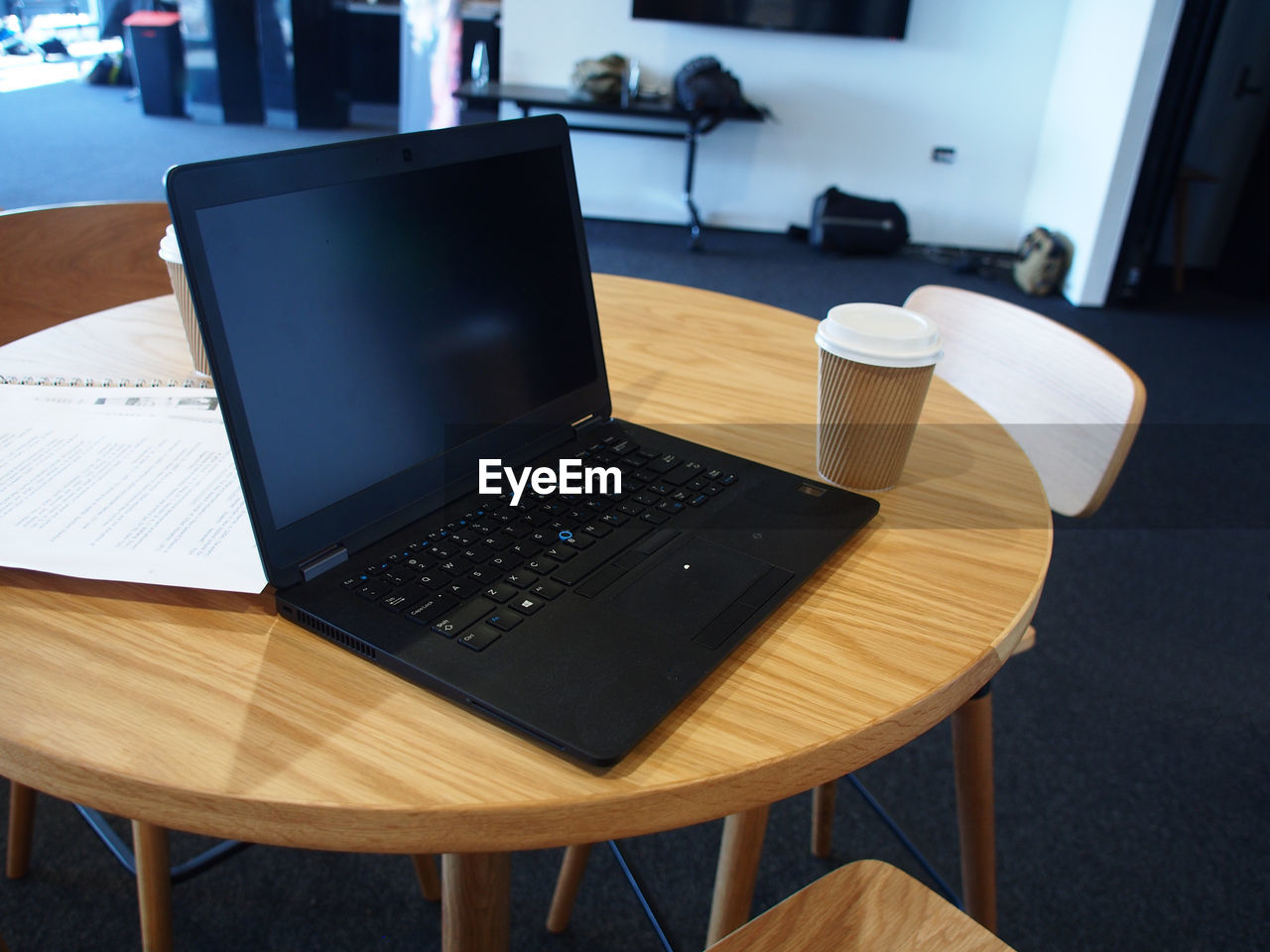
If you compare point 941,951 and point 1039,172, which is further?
point 1039,172

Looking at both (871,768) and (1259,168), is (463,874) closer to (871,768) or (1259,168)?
(871,768)

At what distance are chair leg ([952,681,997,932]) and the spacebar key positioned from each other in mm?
510

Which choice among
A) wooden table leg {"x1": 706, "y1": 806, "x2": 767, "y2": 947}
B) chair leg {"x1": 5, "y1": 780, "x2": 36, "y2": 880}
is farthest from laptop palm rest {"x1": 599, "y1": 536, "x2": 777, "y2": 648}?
chair leg {"x1": 5, "y1": 780, "x2": 36, "y2": 880}

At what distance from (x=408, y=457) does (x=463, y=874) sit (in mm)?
294

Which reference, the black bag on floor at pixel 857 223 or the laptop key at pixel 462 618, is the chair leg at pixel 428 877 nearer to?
the laptop key at pixel 462 618

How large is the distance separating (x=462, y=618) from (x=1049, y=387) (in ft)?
3.14

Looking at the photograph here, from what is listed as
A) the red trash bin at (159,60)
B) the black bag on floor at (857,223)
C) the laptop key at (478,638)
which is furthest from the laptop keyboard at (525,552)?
the red trash bin at (159,60)

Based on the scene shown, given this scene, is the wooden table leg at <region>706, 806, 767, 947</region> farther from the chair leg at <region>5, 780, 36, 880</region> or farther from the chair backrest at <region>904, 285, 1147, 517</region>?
the chair leg at <region>5, 780, 36, 880</region>

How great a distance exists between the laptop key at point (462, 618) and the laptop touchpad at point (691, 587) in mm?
84

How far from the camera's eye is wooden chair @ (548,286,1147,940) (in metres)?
1.00

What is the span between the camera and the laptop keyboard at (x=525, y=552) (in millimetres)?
572

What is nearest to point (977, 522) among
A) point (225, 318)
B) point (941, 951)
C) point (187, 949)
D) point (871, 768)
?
point (941, 951)

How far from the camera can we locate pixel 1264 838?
4.79 ft

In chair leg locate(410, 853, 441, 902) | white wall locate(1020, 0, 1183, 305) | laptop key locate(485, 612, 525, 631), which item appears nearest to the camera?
laptop key locate(485, 612, 525, 631)
